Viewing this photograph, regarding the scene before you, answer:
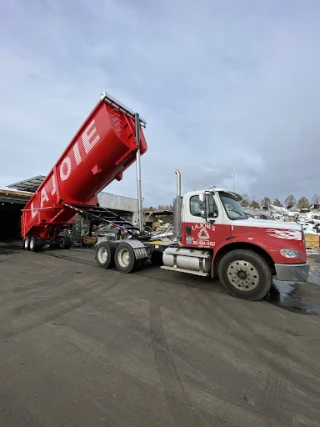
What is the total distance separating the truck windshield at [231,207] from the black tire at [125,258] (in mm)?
2960

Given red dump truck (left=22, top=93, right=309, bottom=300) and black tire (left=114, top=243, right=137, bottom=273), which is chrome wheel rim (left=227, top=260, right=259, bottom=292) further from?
black tire (left=114, top=243, right=137, bottom=273)

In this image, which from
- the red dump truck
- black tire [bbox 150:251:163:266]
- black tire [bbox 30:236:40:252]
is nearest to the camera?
the red dump truck

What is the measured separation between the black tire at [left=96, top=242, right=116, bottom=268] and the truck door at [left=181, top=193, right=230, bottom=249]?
251 cm

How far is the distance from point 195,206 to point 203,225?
0.56 metres

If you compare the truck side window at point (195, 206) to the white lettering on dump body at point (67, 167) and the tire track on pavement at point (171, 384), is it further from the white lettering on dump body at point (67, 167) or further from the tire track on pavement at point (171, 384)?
the white lettering on dump body at point (67, 167)

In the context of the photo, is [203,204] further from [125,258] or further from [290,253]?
[125,258]

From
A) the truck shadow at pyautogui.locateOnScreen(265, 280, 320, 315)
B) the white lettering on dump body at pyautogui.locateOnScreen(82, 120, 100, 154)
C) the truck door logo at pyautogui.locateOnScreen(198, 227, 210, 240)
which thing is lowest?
the truck shadow at pyautogui.locateOnScreen(265, 280, 320, 315)

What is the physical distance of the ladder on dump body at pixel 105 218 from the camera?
7976 millimetres

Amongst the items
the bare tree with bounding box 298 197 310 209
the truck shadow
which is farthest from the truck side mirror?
the bare tree with bounding box 298 197 310 209

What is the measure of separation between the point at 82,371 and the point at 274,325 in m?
2.92

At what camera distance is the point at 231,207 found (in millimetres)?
5594

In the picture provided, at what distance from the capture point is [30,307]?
4.12 m

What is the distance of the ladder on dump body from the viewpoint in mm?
7976

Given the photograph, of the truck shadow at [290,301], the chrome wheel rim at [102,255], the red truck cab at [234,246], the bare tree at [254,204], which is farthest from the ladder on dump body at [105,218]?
the bare tree at [254,204]
